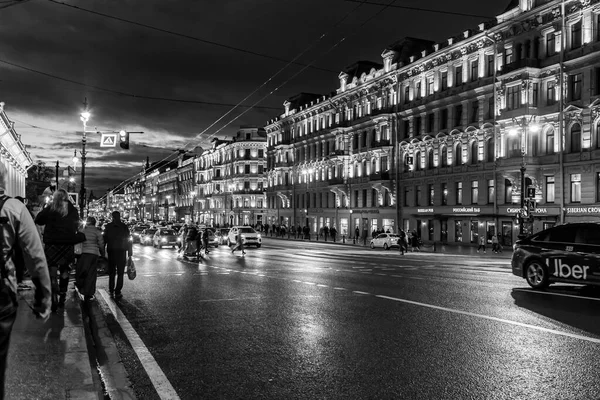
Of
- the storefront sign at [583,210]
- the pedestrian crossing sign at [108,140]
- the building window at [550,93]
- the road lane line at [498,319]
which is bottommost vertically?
the road lane line at [498,319]

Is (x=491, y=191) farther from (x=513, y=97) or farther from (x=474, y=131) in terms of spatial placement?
(x=513, y=97)

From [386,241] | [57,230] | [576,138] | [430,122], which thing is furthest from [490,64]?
[57,230]

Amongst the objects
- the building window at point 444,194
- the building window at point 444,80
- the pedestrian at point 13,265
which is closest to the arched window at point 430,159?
the building window at point 444,194

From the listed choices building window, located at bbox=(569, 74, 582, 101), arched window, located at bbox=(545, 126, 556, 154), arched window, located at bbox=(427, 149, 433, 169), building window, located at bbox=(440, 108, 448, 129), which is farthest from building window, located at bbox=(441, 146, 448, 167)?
building window, located at bbox=(569, 74, 582, 101)

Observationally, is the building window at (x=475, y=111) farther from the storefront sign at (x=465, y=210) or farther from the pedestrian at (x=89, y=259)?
the pedestrian at (x=89, y=259)

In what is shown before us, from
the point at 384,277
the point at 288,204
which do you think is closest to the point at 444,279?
the point at 384,277

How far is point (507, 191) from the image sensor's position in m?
44.1

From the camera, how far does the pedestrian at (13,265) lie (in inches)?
138

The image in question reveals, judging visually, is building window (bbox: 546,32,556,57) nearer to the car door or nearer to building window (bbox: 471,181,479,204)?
building window (bbox: 471,181,479,204)

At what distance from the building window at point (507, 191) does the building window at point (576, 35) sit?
429 inches

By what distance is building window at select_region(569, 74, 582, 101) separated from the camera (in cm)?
3859

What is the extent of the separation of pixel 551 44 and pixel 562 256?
106ft

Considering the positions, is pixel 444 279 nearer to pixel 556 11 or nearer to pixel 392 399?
pixel 392 399

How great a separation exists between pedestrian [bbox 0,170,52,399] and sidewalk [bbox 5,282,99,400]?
1.75 meters
